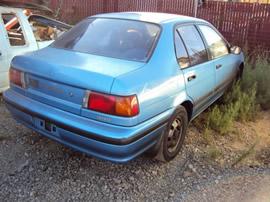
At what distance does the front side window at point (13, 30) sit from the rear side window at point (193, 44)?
9.17 feet

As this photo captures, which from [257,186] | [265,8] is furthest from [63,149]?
[265,8]

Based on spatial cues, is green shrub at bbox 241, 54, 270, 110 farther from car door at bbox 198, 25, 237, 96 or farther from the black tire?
the black tire

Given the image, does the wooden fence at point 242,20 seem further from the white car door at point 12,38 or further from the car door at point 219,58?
the white car door at point 12,38

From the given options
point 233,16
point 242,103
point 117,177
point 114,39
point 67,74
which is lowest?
point 117,177

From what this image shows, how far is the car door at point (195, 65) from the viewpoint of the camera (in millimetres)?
3281

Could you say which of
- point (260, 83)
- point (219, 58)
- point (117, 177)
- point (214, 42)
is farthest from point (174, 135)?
point (260, 83)

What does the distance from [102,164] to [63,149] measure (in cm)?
56

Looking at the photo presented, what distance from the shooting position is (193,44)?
12.0ft

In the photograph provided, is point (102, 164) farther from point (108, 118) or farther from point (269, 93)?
point (269, 93)

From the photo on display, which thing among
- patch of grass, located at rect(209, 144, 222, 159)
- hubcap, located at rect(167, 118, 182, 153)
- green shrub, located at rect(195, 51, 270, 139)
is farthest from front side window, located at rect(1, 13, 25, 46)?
patch of grass, located at rect(209, 144, 222, 159)

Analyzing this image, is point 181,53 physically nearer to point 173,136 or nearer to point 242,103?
point 173,136

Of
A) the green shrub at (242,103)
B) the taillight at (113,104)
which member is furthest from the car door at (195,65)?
the taillight at (113,104)

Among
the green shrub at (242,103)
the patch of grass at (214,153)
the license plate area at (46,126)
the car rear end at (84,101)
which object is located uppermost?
the car rear end at (84,101)

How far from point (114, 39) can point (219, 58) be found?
6.00 feet
